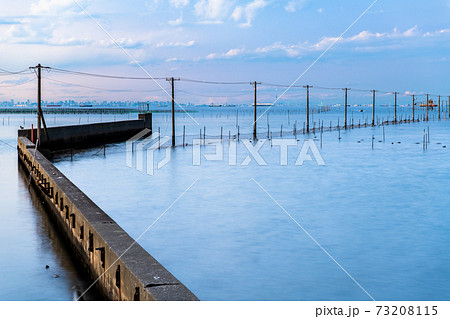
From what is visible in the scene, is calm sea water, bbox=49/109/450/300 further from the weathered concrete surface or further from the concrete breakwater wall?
the weathered concrete surface

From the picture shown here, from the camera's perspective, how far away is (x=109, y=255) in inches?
428

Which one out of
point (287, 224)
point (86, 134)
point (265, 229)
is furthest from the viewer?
point (86, 134)

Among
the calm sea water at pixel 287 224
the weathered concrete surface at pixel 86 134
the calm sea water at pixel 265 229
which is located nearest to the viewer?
the calm sea water at pixel 265 229

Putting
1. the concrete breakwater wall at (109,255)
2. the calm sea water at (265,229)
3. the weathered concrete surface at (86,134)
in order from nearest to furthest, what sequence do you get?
the concrete breakwater wall at (109,255)
the calm sea water at (265,229)
the weathered concrete surface at (86,134)

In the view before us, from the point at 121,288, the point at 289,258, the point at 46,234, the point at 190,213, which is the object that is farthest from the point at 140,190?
the point at 121,288

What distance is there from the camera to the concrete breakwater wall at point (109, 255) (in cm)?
863

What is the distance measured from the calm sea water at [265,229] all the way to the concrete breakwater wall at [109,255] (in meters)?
0.97

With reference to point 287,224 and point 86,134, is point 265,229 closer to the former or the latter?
point 287,224

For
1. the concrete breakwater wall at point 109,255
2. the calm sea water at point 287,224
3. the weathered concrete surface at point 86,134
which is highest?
the weathered concrete surface at point 86,134

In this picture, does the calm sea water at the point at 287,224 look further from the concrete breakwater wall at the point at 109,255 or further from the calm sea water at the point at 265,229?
the concrete breakwater wall at the point at 109,255

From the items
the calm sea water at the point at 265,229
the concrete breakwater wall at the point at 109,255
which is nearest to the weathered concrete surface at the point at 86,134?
the calm sea water at the point at 265,229

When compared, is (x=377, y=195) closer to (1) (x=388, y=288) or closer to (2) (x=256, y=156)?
(1) (x=388, y=288)

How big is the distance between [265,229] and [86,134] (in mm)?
39624

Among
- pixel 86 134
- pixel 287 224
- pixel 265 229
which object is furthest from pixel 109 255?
pixel 86 134
